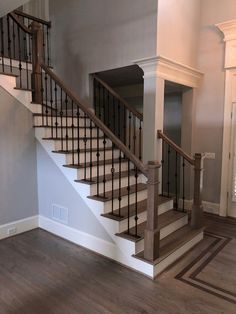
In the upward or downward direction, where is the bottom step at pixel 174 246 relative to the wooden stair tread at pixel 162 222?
downward

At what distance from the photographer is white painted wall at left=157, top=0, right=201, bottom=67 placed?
11.5 ft

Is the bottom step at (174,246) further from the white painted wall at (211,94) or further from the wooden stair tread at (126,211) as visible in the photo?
the white painted wall at (211,94)

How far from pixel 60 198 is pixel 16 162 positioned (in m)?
0.79

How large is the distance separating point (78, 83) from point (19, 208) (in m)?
2.34

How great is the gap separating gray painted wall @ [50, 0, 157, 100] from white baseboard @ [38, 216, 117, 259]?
2.23m

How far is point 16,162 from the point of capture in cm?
353

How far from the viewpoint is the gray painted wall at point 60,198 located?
3084 mm

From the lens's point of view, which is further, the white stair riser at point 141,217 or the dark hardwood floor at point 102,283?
the white stair riser at point 141,217

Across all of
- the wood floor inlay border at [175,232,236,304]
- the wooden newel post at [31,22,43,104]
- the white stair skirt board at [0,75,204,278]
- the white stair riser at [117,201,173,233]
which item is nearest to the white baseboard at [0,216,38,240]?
the white stair skirt board at [0,75,204,278]

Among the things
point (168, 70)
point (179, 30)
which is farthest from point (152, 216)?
point (179, 30)

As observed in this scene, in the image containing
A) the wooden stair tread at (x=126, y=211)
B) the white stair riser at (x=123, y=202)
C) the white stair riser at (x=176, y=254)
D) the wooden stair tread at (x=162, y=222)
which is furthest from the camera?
the white stair riser at (x=123, y=202)

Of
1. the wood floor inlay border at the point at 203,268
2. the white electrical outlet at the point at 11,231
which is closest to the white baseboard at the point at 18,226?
the white electrical outlet at the point at 11,231

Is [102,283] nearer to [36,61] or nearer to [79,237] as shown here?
[79,237]

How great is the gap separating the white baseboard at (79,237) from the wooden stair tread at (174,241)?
40cm
